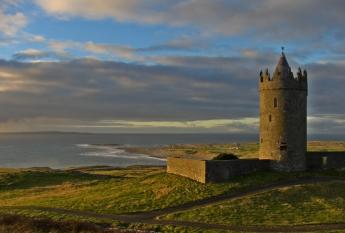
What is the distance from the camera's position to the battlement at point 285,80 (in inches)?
1818

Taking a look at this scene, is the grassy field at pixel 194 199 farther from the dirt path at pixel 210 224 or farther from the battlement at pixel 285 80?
the battlement at pixel 285 80

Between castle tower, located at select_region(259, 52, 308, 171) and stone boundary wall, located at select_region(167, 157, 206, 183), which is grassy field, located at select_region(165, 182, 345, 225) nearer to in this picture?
stone boundary wall, located at select_region(167, 157, 206, 183)

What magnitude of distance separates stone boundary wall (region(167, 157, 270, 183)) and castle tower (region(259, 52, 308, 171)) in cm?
179

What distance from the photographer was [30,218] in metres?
35.4

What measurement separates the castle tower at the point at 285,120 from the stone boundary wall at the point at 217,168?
5.86 feet

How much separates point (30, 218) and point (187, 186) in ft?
45.6

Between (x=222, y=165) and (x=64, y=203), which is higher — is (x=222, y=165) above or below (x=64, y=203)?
above

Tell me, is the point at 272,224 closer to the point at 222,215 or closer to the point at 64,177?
the point at 222,215

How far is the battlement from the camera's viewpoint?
152 feet

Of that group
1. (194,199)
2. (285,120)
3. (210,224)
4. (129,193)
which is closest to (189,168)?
(129,193)

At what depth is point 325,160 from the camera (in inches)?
1885

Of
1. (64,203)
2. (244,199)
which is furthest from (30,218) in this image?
(244,199)

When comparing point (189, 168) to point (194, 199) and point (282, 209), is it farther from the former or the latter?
point (282, 209)

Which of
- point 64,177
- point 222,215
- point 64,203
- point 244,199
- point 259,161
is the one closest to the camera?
point 222,215
